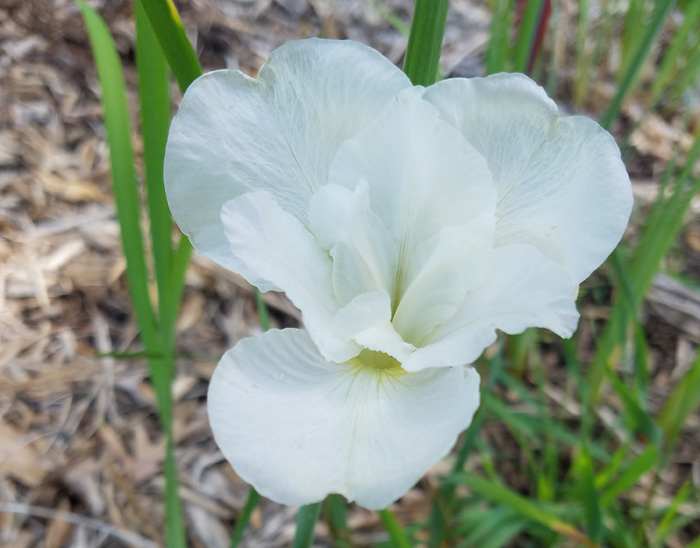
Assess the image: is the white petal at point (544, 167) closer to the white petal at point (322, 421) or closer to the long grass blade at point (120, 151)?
the white petal at point (322, 421)

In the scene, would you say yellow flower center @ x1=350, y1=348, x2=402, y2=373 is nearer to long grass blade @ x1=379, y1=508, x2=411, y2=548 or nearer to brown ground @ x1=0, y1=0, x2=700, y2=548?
long grass blade @ x1=379, y1=508, x2=411, y2=548

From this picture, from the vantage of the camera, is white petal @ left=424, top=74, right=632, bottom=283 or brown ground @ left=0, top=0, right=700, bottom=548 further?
brown ground @ left=0, top=0, right=700, bottom=548

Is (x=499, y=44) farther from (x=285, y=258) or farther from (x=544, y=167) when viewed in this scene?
(x=285, y=258)

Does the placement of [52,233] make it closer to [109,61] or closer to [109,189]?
[109,189]

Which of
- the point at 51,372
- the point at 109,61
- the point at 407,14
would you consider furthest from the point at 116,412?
the point at 407,14

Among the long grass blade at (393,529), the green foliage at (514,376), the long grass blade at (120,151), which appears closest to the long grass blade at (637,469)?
the green foliage at (514,376)

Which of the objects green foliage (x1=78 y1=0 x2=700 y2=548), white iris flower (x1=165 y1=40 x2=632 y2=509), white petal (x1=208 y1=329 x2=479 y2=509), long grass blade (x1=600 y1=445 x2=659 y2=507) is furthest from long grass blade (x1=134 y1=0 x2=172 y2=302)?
long grass blade (x1=600 y1=445 x2=659 y2=507)
